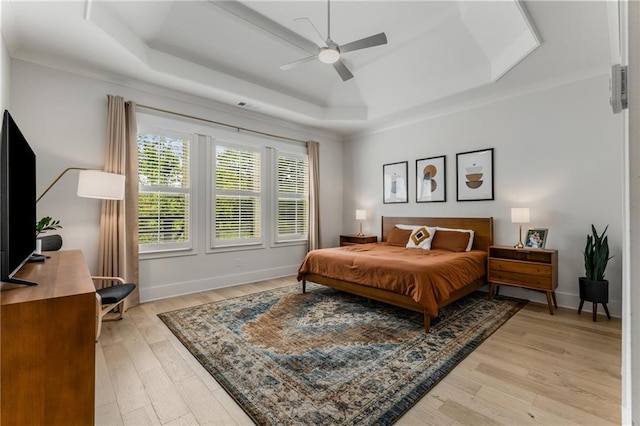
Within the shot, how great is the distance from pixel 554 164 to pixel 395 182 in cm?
227

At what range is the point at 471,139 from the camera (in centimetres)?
441

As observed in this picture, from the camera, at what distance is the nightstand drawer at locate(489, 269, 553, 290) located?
3320 millimetres

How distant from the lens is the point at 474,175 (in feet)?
14.4

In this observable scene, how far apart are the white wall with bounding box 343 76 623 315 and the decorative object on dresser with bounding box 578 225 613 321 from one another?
278 millimetres

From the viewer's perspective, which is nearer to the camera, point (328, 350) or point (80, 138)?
point (328, 350)

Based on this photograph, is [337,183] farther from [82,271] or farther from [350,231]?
[82,271]

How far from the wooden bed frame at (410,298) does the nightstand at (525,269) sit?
0.85 ft

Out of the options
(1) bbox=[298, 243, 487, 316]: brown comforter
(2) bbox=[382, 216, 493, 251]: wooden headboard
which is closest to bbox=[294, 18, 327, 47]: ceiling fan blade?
(1) bbox=[298, 243, 487, 316]: brown comforter

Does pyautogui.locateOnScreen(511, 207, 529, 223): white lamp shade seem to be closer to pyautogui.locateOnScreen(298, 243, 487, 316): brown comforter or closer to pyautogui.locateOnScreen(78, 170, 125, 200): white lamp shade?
pyautogui.locateOnScreen(298, 243, 487, 316): brown comforter

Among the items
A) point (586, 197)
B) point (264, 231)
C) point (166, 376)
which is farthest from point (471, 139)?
point (166, 376)

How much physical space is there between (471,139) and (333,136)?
2659 mm

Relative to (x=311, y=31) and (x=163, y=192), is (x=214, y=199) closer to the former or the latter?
(x=163, y=192)

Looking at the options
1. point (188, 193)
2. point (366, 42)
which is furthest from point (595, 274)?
point (188, 193)

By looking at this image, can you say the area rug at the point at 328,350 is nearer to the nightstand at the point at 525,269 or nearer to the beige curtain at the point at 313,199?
the nightstand at the point at 525,269
